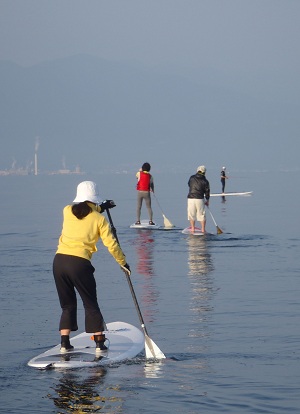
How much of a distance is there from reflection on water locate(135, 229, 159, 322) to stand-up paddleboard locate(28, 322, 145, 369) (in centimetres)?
150

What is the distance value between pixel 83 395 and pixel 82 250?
5.82 feet

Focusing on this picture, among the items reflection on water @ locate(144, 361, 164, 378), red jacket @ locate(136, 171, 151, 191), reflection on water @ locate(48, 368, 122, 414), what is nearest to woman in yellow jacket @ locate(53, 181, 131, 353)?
reflection on water @ locate(144, 361, 164, 378)

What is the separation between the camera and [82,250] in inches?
419

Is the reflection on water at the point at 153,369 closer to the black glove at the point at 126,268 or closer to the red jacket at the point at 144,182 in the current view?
the black glove at the point at 126,268

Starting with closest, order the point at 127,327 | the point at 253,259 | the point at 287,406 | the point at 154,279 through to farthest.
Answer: the point at 287,406
the point at 127,327
the point at 154,279
the point at 253,259

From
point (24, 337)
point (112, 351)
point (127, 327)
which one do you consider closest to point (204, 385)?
point (112, 351)

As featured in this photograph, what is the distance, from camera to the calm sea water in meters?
9.23

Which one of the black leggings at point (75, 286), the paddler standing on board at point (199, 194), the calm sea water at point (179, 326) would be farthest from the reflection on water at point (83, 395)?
the paddler standing on board at point (199, 194)

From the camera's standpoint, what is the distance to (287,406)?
8945mm

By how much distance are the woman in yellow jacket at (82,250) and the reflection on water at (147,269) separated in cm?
244

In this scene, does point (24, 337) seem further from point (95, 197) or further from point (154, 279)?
point (154, 279)

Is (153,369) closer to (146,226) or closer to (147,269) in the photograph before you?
(147,269)

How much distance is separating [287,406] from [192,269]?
936cm

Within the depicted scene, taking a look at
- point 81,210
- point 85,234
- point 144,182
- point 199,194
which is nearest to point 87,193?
point 81,210
